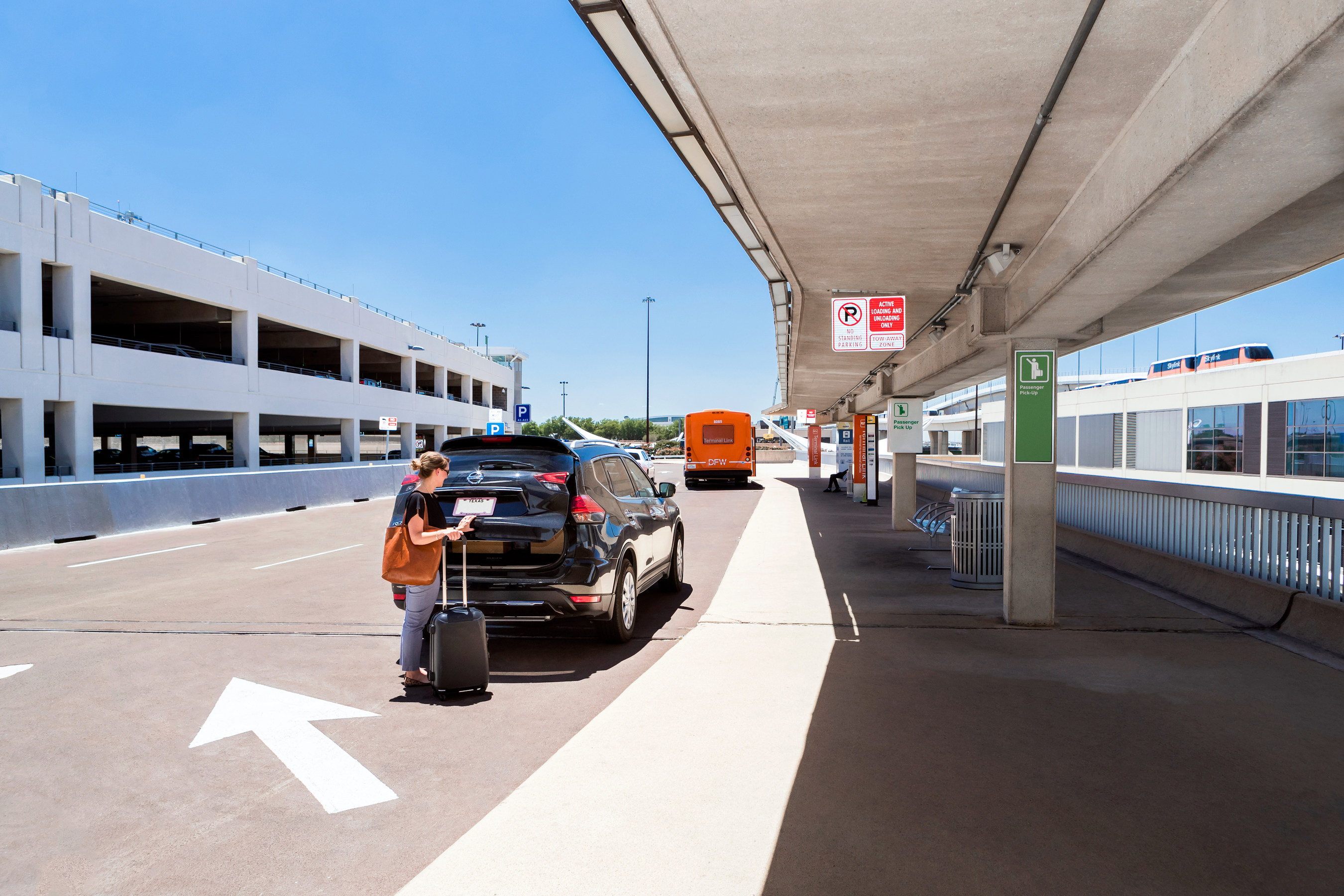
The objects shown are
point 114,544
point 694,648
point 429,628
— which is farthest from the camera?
point 114,544

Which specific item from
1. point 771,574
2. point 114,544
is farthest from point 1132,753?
point 114,544

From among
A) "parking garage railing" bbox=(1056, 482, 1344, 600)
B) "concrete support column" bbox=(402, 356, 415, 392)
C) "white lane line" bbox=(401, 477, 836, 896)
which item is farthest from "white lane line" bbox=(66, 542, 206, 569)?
"concrete support column" bbox=(402, 356, 415, 392)

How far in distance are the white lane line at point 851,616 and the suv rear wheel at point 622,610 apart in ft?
6.93

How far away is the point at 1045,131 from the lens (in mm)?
5398

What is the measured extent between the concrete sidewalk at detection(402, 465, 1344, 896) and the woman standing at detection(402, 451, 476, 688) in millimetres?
1605

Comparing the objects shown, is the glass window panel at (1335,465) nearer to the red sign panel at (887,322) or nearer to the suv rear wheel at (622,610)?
the red sign panel at (887,322)

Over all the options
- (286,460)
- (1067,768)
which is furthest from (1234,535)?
(286,460)

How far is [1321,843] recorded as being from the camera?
11.3 feet

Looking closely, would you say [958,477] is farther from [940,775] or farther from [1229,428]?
[940,775]

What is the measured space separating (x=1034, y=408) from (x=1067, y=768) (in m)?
4.63

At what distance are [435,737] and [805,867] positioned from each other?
8.23ft

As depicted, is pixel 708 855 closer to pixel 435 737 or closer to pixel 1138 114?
pixel 435 737

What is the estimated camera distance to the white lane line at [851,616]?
24.3 ft

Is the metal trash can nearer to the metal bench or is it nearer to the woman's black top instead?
the metal bench
